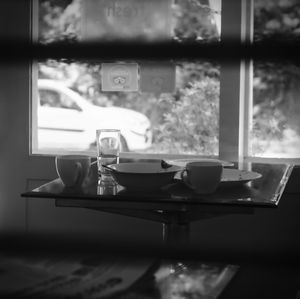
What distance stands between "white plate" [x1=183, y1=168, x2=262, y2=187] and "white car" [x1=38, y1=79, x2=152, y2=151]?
1.12m

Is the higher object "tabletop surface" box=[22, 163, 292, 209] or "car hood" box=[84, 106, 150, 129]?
"car hood" box=[84, 106, 150, 129]

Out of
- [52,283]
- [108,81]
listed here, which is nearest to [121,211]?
[52,283]

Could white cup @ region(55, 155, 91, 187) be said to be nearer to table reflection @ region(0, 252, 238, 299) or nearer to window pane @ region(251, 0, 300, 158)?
window pane @ region(251, 0, 300, 158)

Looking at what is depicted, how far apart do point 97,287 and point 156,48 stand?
124 millimetres

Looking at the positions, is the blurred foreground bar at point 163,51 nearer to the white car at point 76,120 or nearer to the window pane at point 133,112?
the window pane at point 133,112

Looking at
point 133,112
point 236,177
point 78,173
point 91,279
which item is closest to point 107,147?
point 78,173

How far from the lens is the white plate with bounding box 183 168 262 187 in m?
1.24

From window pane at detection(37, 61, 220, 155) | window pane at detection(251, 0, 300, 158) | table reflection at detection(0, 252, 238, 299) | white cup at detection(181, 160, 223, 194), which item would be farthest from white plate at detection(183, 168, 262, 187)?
window pane at detection(37, 61, 220, 155)

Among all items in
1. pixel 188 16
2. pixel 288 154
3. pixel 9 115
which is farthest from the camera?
pixel 188 16

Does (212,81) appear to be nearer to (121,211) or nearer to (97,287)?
(121,211)

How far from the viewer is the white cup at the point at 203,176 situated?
3.66ft

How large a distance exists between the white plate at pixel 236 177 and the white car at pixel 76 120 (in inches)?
43.9

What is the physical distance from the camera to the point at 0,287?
285 millimetres

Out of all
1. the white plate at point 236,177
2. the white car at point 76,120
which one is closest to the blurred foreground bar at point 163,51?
the white plate at point 236,177
